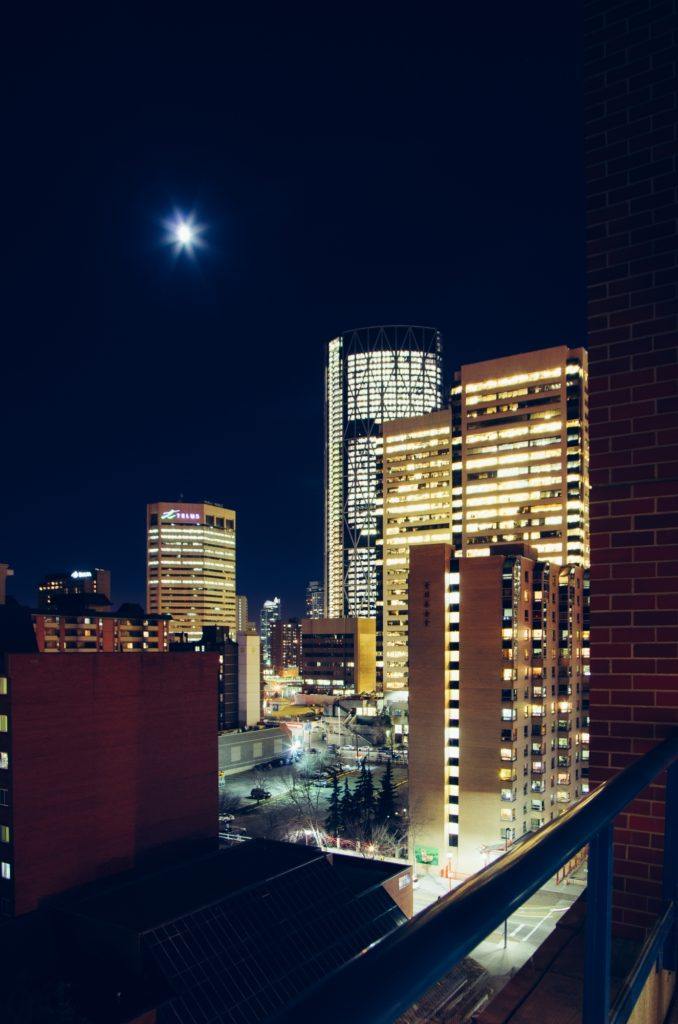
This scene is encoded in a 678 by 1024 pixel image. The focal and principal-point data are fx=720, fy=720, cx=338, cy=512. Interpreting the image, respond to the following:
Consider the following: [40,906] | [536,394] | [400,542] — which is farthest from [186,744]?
[400,542]

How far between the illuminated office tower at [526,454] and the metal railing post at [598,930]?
87.1m

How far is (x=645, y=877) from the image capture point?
3.64 meters

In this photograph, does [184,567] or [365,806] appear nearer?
[365,806]

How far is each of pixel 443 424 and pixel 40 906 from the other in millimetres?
91357

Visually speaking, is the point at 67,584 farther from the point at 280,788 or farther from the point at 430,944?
the point at 430,944

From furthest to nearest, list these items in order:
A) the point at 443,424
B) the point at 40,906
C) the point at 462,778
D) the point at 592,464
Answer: the point at 443,424 < the point at 462,778 < the point at 40,906 < the point at 592,464

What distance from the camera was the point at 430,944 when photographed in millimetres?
998

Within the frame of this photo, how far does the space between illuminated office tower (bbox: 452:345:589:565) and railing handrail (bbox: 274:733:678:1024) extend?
288 ft

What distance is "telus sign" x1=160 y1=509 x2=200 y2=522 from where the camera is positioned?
164 metres

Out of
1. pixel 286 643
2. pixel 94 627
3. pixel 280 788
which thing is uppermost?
pixel 94 627

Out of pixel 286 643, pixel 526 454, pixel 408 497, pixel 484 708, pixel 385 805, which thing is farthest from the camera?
pixel 286 643

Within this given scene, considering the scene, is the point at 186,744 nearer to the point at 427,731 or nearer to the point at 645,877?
the point at 427,731

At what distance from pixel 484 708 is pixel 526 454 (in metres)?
56.0

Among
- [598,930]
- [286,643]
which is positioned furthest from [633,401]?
[286,643]
